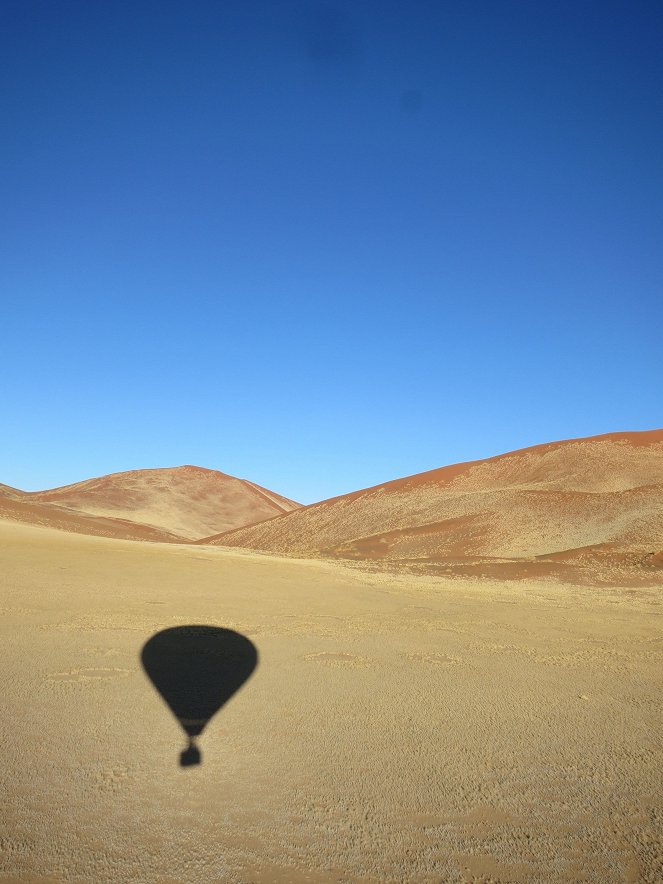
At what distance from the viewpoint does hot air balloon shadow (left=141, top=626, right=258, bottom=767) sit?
6316mm

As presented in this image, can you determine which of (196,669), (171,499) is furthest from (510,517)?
(171,499)

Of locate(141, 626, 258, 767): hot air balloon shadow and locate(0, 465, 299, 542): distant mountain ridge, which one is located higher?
locate(0, 465, 299, 542): distant mountain ridge

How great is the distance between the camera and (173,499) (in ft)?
345

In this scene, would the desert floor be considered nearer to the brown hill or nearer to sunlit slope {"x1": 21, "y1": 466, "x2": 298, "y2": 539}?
the brown hill

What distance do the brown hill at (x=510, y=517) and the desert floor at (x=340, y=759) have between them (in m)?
17.4

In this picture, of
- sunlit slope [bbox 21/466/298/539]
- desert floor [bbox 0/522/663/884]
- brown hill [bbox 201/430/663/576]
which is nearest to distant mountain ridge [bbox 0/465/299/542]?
sunlit slope [bbox 21/466/298/539]

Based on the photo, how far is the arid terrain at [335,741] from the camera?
3.77 metres

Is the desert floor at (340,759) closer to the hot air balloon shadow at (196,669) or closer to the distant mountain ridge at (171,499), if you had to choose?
the hot air balloon shadow at (196,669)

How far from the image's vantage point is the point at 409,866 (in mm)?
3680

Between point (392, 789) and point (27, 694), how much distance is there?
15.2 feet

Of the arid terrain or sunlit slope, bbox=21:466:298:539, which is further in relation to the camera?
sunlit slope, bbox=21:466:298:539

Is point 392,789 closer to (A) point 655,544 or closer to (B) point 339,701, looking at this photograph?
(B) point 339,701

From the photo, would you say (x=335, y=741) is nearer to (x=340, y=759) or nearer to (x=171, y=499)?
(x=340, y=759)

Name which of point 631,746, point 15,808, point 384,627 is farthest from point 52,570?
point 631,746
